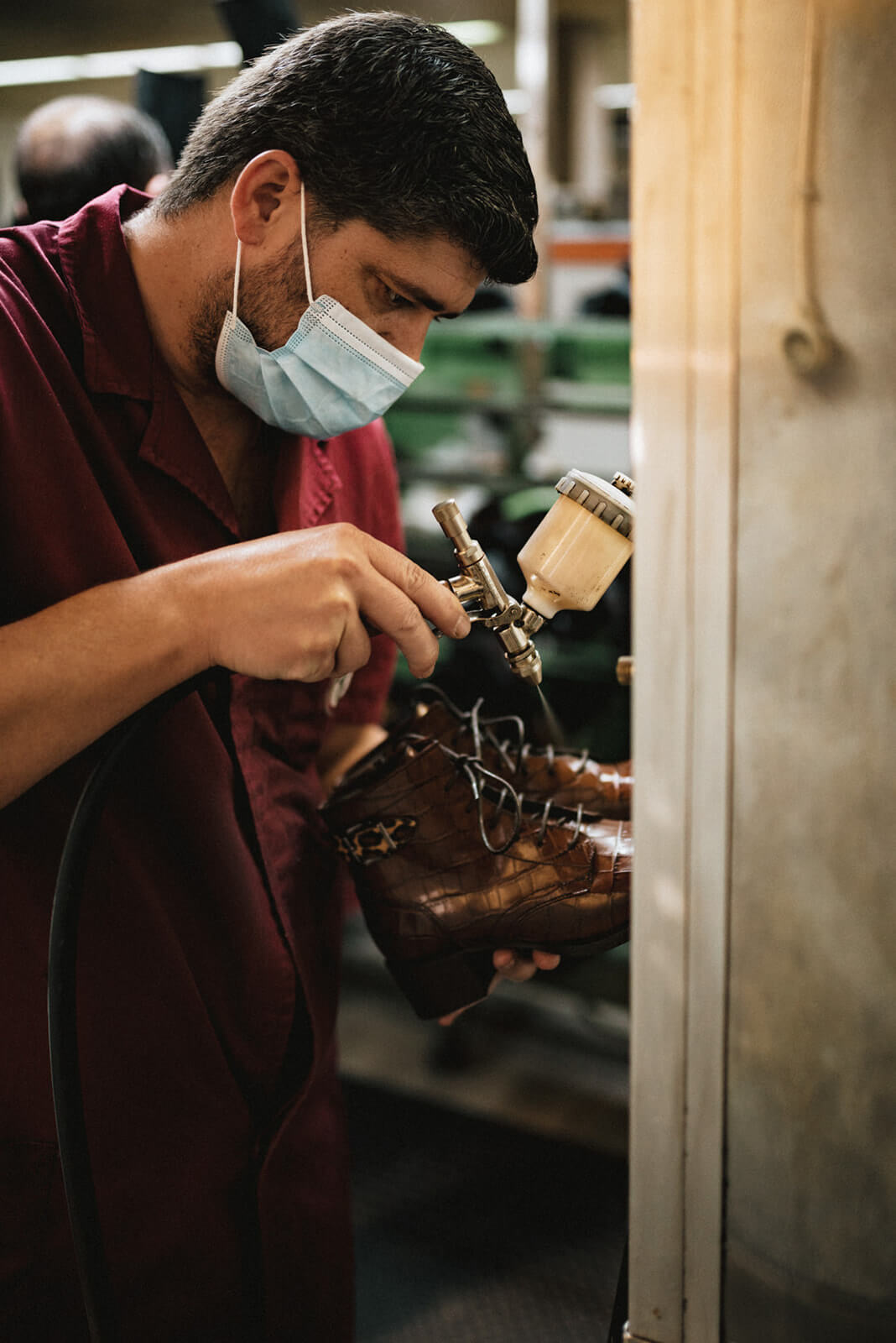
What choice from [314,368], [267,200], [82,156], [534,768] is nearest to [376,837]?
[534,768]

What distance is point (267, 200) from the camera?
98 centimetres

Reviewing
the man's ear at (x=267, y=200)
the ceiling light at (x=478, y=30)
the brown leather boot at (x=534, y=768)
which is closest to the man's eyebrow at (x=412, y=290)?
the man's ear at (x=267, y=200)

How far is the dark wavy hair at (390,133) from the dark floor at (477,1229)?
1837mm

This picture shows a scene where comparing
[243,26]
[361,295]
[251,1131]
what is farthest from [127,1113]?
[243,26]

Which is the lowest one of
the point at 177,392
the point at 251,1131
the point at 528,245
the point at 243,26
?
the point at 251,1131

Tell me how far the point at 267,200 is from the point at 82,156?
3.54 ft

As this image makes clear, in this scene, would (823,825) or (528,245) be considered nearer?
(823,825)

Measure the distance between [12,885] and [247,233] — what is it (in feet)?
2.09

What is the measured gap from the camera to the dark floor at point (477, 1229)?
74.9 inches

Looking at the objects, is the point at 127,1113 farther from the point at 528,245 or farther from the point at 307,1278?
the point at 528,245

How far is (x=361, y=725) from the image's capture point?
4.64 ft

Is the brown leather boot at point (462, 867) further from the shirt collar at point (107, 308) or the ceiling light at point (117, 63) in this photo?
the ceiling light at point (117, 63)

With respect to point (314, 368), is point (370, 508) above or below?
below

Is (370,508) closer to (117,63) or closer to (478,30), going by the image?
(478,30)
